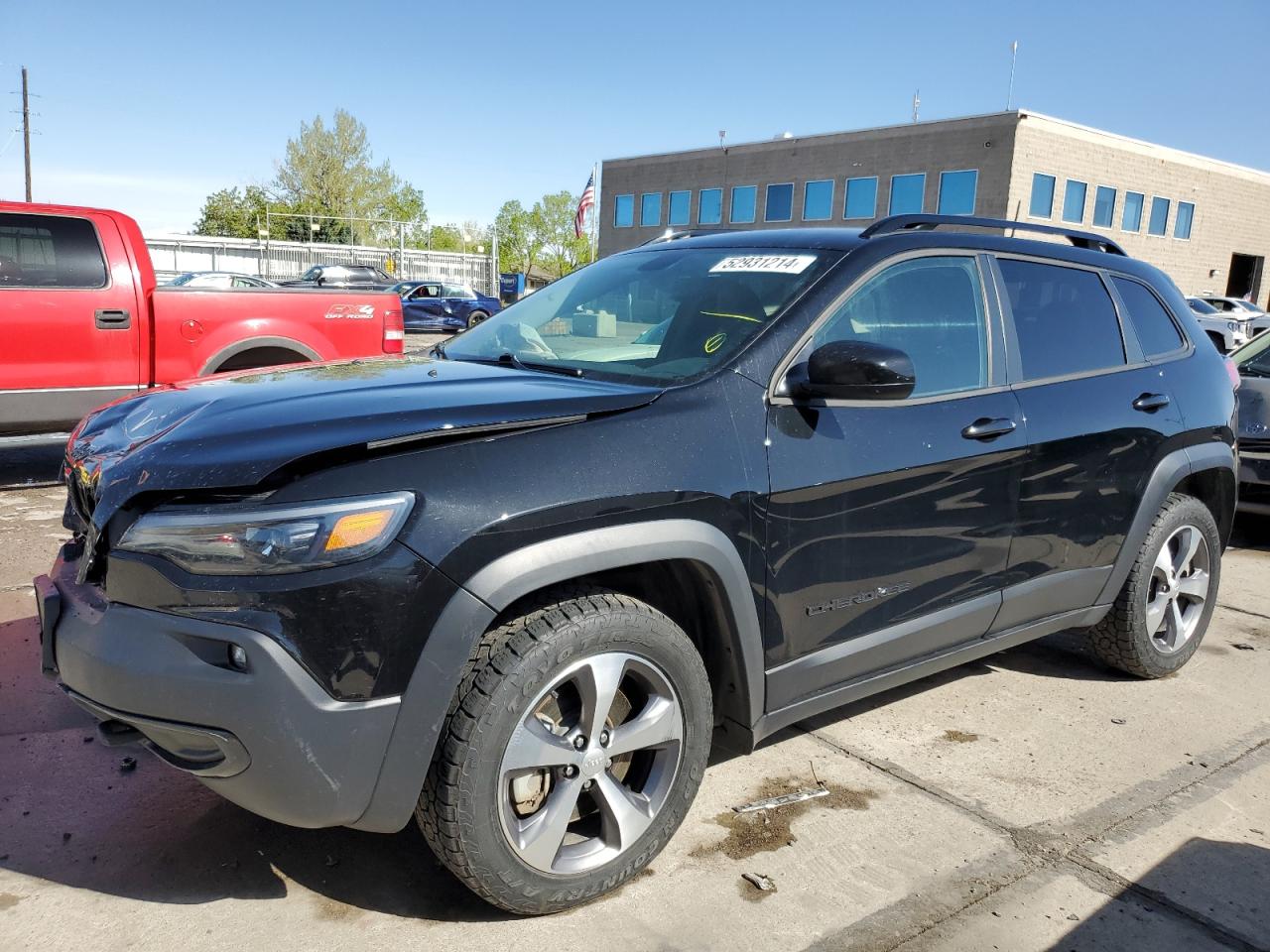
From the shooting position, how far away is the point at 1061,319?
3.71m

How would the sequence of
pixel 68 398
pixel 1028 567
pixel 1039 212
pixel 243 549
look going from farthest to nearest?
pixel 1039 212, pixel 68 398, pixel 1028 567, pixel 243 549

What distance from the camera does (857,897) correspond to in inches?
104

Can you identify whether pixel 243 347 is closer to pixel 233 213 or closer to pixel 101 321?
pixel 101 321

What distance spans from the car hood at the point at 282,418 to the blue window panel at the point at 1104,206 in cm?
3988

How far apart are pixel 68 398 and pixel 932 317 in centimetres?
586

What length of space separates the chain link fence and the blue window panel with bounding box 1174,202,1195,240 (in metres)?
28.4

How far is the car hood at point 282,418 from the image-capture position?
2.17m

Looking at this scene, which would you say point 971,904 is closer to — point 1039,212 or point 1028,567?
point 1028,567

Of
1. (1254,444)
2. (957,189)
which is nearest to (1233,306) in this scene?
(957,189)

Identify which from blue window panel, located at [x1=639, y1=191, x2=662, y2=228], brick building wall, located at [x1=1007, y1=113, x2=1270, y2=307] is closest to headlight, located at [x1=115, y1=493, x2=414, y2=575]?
brick building wall, located at [x1=1007, y1=113, x2=1270, y2=307]

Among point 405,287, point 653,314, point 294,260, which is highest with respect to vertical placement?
point 294,260

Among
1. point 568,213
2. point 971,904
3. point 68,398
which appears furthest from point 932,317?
point 568,213

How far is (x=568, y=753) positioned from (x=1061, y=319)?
2.56 metres

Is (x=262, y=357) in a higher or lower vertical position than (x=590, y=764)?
higher
